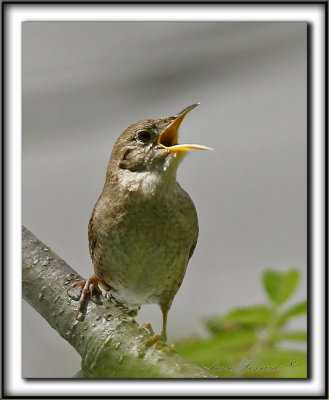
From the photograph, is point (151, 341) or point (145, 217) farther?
point (145, 217)

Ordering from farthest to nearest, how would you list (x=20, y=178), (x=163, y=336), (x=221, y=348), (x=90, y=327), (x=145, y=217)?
(x=145, y=217) < (x=20, y=178) < (x=163, y=336) < (x=90, y=327) < (x=221, y=348)

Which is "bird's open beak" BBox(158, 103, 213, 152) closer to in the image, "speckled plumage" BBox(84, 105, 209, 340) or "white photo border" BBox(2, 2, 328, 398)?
"speckled plumage" BBox(84, 105, 209, 340)

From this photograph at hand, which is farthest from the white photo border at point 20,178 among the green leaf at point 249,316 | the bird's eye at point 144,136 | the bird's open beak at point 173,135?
the bird's eye at point 144,136

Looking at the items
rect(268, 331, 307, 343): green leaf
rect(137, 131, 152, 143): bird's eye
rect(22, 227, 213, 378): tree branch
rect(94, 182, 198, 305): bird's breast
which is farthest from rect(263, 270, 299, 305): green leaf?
rect(137, 131, 152, 143): bird's eye

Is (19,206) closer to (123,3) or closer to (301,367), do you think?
(123,3)

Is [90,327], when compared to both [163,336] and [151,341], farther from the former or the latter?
[163,336]

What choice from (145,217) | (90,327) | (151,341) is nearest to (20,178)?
(145,217)

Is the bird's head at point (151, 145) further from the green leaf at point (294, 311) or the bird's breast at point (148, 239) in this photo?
the green leaf at point (294, 311)

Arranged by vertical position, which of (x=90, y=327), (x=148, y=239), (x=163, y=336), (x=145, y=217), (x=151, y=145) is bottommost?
(x=163, y=336)
